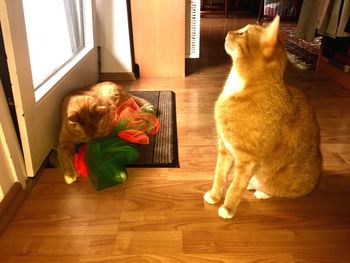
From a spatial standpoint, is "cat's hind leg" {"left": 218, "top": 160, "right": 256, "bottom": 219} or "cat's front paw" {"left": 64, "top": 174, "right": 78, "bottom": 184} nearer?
"cat's hind leg" {"left": 218, "top": 160, "right": 256, "bottom": 219}

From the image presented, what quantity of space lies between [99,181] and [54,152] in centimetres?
35

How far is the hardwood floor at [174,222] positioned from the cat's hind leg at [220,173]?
0.04 metres

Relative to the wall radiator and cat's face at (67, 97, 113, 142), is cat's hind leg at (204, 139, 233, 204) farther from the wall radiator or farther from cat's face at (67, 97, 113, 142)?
the wall radiator

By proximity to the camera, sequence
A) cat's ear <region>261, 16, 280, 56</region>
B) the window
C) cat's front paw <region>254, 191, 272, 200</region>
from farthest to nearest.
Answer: the window
cat's front paw <region>254, 191, 272, 200</region>
cat's ear <region>261, 16, 280, 56</region>

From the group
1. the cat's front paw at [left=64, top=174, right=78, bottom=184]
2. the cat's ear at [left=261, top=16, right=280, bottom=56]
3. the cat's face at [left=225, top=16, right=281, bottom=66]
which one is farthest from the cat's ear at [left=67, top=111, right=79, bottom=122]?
the cat's ear at [left=261, top=16, right=280, bottom=56]

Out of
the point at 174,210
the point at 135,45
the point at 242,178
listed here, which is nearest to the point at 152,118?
the point at 174,210

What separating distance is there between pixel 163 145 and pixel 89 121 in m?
0.39

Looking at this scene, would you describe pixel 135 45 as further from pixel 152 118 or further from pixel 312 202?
pixel 312 202

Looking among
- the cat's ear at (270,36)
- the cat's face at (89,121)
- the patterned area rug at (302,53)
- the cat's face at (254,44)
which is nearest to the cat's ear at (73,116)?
the cat's face at (89,121)

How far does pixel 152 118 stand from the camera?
1.73 meters

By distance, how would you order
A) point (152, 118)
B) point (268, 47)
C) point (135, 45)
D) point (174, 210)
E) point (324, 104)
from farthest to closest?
point (135, 45)
point (324, 104)
point (152, 118)
point (174, 210)
point (268, 47)

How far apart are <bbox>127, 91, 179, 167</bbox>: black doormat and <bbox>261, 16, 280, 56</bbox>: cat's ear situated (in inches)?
28.6

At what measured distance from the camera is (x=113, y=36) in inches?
97.3

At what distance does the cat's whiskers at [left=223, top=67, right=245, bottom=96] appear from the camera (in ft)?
3.33
